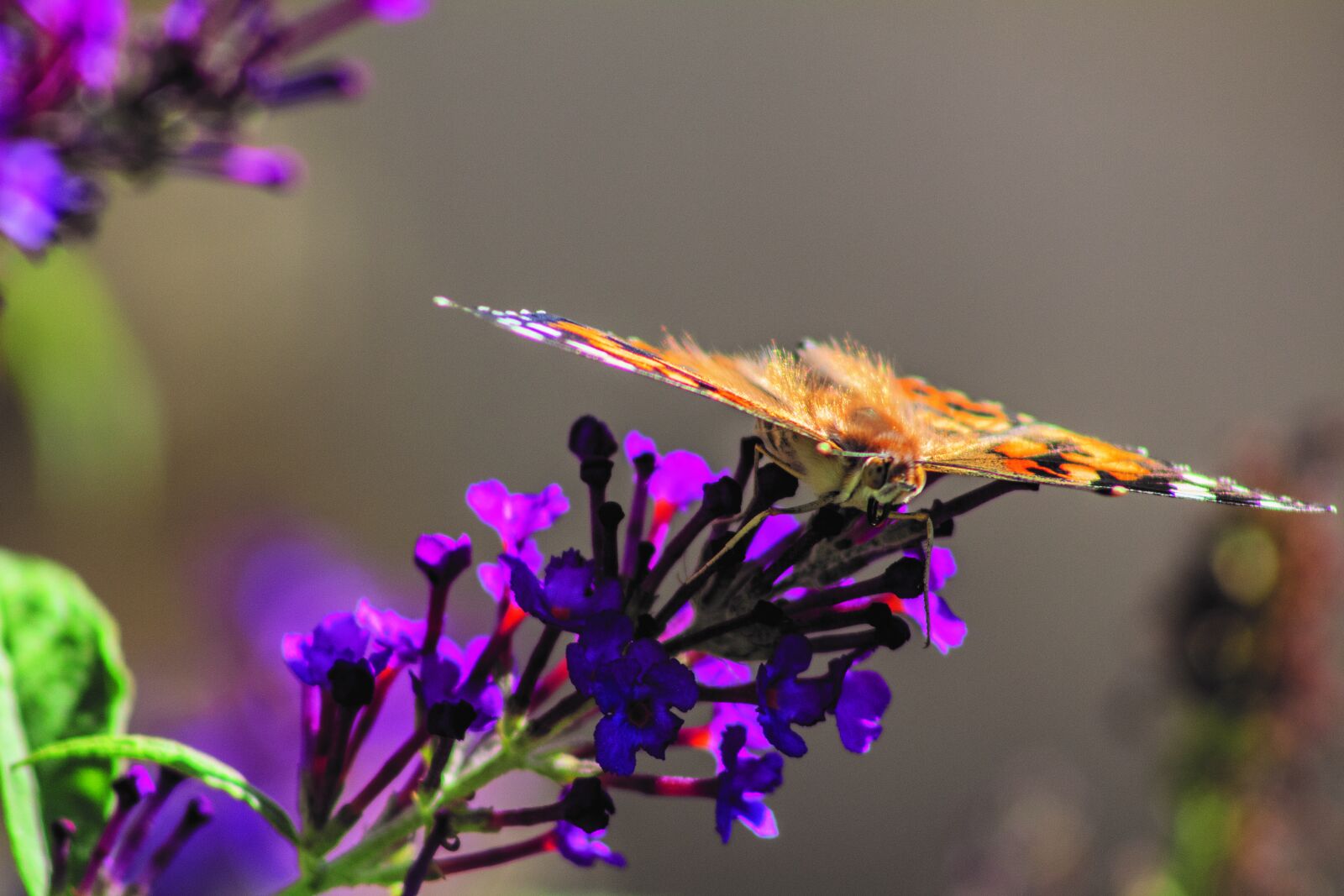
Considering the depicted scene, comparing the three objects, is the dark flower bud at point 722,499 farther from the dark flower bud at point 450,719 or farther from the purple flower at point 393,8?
the purple flower at point 393,8

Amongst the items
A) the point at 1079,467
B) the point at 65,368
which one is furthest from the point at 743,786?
the point at 65,368

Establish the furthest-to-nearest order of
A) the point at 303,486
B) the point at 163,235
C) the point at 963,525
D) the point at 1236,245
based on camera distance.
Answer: the point at 1236,245 → the point at 963,525 → the point at 303,486 → the point at 163,235

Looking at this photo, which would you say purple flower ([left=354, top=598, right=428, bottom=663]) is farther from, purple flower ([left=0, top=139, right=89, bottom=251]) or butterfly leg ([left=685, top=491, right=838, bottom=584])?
purple flower ([left=0, top=139, right=89, bottom=251])

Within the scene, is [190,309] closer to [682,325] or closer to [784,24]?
[682,325]

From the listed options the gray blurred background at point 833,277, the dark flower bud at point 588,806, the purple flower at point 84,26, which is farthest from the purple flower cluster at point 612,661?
the gray blurred background at point 833,277

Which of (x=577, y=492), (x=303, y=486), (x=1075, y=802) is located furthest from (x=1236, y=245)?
(x=303, y=486)

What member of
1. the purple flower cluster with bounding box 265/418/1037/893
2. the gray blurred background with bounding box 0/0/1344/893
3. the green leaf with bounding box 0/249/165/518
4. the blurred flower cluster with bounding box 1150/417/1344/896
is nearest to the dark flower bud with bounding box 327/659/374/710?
the purple flower cluster with bounding box 265/418/1037/893

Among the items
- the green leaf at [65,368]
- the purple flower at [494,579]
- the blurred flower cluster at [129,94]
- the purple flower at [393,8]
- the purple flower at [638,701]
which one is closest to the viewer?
the purple flower at [638,701]
